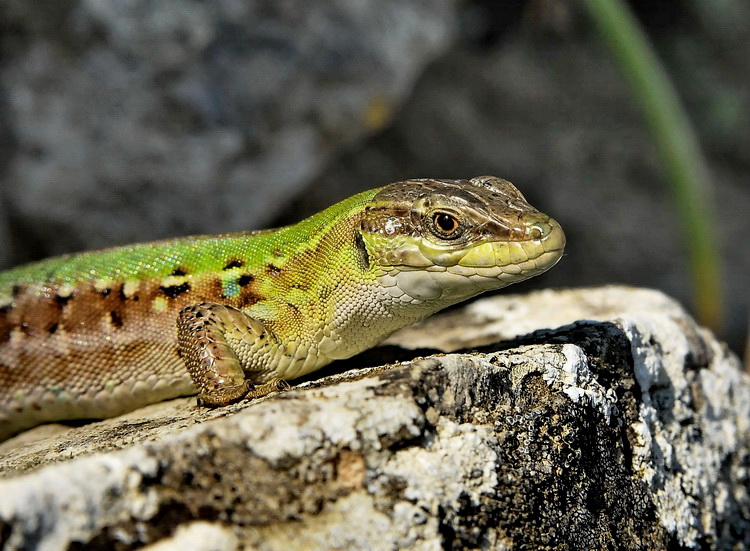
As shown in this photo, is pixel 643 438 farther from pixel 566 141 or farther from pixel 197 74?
pixel 566 141

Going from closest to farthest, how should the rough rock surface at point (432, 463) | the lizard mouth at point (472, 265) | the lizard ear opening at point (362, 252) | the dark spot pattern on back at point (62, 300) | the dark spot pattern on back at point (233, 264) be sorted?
the rough rock surface at point (432, 463)
the lizard mouth at point (472, 265)
the lizard ear opening at point (362, 252)
the dark spot pattern on back at point (233, 264)
the dark spot pattern on back at point (62, 300)

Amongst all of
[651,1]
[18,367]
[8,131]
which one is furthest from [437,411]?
[651,1]

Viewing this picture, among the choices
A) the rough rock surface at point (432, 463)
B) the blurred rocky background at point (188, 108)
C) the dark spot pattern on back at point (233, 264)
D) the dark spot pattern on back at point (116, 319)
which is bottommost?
the rough rock surface at point (432, 463)

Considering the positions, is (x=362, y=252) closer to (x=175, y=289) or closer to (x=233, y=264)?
(x=233, y=264)

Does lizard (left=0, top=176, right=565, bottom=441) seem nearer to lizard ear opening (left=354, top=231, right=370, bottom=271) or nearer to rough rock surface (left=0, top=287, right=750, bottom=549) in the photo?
lizard ear opening (left=354, top=231, right=370, bottom=271)

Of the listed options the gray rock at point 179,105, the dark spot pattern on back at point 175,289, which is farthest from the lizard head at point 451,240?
the gray rock at point 179,105

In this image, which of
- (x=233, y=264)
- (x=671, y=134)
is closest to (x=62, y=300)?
(x=233, y=264)

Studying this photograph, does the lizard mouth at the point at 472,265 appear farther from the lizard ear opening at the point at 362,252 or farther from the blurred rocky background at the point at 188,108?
the blurred rocky background at the point at 188,108

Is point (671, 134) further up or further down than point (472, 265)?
further up
